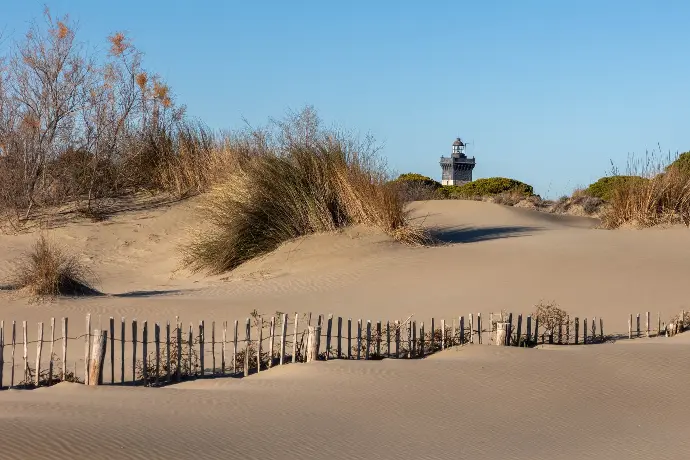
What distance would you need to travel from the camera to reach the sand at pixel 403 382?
6039 mm

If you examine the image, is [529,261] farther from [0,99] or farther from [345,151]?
[0,99]

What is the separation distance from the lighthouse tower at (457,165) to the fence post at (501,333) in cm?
7417

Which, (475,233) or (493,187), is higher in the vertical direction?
(493,187)

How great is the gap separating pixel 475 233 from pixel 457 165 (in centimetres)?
6679

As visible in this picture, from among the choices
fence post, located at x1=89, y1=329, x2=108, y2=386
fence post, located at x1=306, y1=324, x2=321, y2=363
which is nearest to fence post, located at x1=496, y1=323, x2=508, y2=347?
fence post, located at x1=306, y1=324, x2=321, y2=363

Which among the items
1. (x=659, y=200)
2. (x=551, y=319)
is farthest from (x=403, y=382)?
(x=659, y=200)

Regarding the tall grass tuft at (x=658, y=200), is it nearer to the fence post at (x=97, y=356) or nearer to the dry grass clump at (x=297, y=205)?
the dry grass clump at (x=297, y=205)

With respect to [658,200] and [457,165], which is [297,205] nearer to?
[658,200]

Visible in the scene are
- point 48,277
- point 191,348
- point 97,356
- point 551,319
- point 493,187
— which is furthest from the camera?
point 493,187

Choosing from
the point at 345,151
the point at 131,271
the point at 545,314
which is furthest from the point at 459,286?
the point at 131,271

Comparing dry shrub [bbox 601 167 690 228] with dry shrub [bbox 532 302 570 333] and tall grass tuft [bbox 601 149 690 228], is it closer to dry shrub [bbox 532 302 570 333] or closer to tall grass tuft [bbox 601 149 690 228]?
tall grass tuft [bbox 601 149 690 228]

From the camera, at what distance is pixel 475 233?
19531 millimetres

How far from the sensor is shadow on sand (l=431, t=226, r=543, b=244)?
1869cm

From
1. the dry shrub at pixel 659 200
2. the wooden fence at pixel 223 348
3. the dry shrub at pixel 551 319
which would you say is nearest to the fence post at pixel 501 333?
the wooden fence at pixel 223 348
